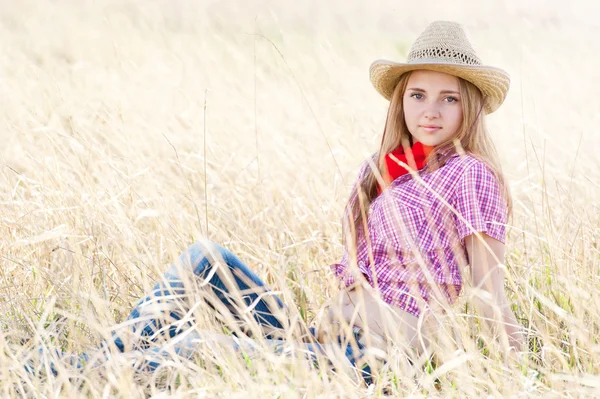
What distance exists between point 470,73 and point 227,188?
4.24 feet

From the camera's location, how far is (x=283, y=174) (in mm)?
3387

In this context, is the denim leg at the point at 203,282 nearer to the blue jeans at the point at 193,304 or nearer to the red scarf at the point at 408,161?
the blue jeans at the point at 193,304

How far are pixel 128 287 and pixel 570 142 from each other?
8.65ft

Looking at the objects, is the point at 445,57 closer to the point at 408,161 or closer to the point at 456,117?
the point at 456,117

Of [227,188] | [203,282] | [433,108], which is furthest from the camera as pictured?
[227,188]

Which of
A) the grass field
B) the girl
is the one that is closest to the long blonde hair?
the girl

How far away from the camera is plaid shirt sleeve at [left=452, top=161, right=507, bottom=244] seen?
2.01 metres

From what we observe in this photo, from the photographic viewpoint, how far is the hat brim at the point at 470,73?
2133 millimetres

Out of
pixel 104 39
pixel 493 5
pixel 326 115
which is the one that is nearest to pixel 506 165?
pixel 326 115

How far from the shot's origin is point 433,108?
2.18 meters

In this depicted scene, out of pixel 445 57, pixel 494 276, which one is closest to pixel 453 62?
pixel 445 57

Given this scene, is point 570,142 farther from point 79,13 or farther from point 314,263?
point 79,13

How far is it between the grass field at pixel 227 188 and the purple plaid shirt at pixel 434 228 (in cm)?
12

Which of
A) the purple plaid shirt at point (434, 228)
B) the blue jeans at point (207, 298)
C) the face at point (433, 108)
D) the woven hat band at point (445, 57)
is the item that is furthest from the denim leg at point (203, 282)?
the woven hat band at point (445, 57)
